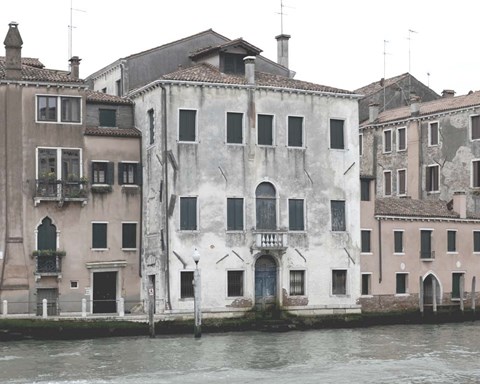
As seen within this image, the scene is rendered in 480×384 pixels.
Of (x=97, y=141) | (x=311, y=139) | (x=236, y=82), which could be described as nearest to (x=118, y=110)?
(x=97, y=141)

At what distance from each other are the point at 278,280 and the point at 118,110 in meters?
8.06

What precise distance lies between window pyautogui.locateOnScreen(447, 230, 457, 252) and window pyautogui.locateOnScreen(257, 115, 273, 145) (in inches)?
355

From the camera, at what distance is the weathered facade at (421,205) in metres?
39.8

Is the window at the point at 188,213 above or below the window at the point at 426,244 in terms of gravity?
above

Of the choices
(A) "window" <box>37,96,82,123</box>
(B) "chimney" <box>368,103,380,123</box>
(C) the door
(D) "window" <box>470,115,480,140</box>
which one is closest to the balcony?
(C) the door

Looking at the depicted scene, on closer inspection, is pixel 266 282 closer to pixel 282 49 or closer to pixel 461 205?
pixel 461 205

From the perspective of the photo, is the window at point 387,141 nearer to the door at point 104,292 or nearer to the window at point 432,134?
the window at point 432,134

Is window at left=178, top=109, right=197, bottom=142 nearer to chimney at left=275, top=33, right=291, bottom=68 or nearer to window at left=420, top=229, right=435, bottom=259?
chimney at left=275, top=33, right=291, bottom=68

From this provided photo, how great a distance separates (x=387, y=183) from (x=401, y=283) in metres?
10.3

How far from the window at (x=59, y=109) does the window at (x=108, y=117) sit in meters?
1.21

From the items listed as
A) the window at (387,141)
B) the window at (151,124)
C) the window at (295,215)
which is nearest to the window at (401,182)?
the window at (387,141)

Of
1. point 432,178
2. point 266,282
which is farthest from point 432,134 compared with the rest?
point 266,282

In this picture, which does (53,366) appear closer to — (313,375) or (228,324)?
(313,375)

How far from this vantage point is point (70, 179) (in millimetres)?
35656
